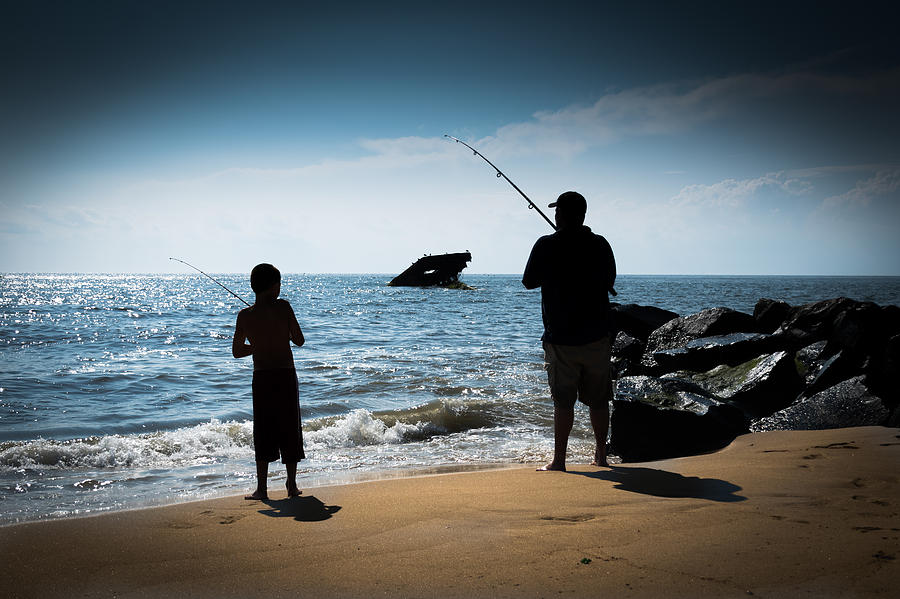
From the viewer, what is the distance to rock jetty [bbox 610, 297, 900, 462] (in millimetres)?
5516

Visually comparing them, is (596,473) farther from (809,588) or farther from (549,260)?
(809,588)

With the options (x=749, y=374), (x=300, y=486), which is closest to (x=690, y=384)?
(x=749, y=374)

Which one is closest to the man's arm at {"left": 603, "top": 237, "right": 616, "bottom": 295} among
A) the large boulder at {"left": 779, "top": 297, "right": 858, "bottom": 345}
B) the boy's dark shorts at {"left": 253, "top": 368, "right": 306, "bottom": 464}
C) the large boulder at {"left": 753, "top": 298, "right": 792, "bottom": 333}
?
the boy's dark shorts at {"left": 253, "top": 368, "right": 306, "bottom": 464}

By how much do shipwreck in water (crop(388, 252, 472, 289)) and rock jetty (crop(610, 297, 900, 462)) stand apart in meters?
50.4

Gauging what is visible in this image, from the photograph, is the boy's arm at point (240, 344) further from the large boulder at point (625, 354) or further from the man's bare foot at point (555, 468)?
the large boulder at point (625, 354)

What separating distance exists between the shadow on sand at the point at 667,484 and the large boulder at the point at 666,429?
4.21ft

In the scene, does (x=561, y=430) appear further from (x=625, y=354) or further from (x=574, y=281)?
(x=625, y=354)

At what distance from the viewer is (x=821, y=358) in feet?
27.5

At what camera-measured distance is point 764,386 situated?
7.00 m

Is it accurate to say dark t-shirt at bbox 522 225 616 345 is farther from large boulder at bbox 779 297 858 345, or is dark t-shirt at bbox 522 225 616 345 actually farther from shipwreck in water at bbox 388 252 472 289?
shipwreck in water at bbox 388 252 472 289

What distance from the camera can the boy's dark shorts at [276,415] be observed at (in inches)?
156

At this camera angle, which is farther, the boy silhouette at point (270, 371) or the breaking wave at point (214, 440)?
the breaking wave at point (214, 440)

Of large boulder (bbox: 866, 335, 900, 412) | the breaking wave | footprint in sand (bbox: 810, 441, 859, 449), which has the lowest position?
the breaking wave

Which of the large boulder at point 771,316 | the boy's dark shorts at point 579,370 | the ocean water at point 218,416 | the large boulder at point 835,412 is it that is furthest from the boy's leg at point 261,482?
the large boulder at point 771,316
